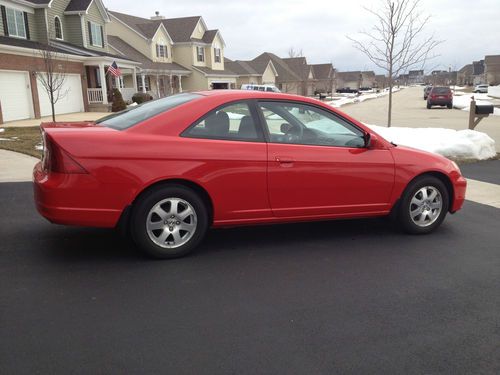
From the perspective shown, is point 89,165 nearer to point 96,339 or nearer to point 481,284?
point 96,339

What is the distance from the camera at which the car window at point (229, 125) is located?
4.65 metres

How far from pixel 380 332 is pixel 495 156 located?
963 cm

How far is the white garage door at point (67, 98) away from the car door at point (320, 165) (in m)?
22.3

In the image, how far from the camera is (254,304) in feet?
12.3

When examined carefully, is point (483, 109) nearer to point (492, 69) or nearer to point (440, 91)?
point (440, 91)

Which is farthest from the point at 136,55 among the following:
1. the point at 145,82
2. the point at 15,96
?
the point at 15,96

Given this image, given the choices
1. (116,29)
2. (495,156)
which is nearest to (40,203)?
(495,156)

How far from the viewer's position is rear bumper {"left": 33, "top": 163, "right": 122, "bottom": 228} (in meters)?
4.19

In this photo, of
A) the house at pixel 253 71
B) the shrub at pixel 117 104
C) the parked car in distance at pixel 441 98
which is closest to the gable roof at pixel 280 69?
the house at pixel 253 71

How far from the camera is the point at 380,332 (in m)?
3.35

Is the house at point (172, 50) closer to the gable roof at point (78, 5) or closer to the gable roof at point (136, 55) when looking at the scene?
the gable roof at point (136, 55)

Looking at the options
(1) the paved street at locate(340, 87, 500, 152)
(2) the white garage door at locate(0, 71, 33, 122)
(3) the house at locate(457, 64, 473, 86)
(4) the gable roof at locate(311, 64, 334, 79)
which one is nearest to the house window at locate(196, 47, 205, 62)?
(1) the paved street at locate(340, 87, 500, 152)

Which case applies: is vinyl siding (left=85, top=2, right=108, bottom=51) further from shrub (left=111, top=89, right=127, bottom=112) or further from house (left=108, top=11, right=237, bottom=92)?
shrub (left=111, top=89, right=127, bottom=112)

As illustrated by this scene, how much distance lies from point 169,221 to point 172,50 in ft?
144
